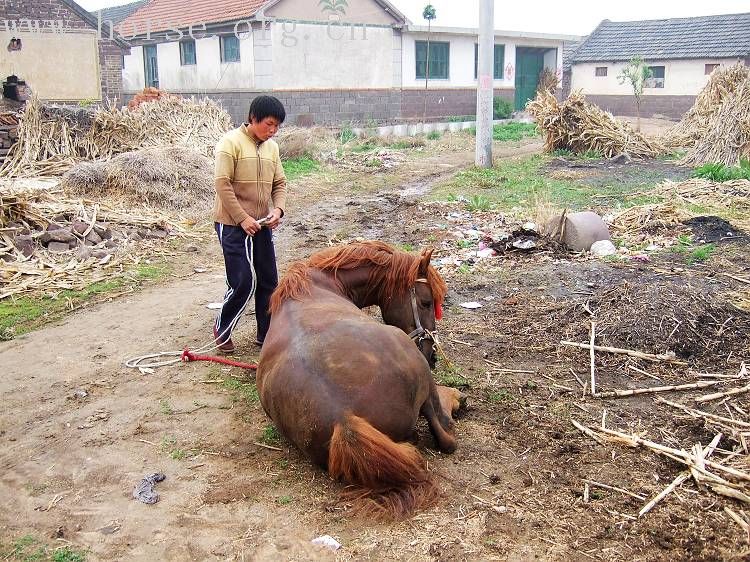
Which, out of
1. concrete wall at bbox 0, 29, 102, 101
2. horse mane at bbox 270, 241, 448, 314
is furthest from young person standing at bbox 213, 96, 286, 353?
concrete wall at bbox 0, 29, 102, 101

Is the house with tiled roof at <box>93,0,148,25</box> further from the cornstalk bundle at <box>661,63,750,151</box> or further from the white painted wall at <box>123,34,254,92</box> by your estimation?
the cornstalk bundle at <box>661,63,750,151</box>

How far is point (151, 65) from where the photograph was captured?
85.9 ft

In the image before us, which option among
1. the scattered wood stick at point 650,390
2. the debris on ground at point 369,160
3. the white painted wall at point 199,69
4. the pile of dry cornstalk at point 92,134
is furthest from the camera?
the white painted wall at point 199,69

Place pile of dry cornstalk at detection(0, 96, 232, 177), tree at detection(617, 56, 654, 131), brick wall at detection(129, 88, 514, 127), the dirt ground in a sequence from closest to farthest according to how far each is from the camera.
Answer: the dirt ground → pile of dry cornstalk at detection(0, 96, 232, 177) → brick wall at detection(129, 88, 514, 127) → tree at detection(617, 56, 654, 131)

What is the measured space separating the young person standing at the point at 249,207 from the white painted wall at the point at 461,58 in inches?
805

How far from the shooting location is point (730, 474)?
3.30 metres

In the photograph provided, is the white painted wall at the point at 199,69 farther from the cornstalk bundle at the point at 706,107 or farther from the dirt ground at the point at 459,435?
the dirt ground at the point at 459,435

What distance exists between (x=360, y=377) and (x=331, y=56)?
804 inches

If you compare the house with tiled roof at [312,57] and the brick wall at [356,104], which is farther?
the brick wall at [356,104]

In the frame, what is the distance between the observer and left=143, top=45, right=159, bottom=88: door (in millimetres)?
25859

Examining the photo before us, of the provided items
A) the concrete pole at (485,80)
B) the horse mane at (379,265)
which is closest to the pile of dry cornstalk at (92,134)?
the concrete pole at (485,80)

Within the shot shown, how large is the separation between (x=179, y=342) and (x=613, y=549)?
390 centimetres

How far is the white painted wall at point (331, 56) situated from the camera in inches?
821

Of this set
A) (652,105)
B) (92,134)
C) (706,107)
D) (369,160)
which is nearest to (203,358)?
(92,134)
